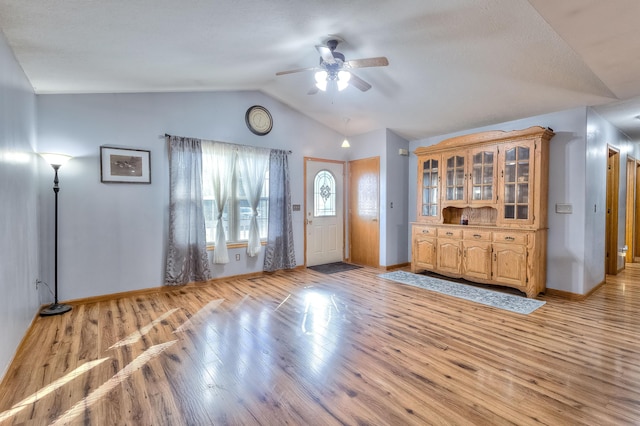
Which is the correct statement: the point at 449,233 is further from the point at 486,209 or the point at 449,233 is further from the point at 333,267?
the point at 333,267

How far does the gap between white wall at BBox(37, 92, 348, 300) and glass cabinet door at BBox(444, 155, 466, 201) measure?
3483mm

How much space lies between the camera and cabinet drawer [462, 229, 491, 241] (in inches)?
173

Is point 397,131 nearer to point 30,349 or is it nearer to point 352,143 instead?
point 352,143

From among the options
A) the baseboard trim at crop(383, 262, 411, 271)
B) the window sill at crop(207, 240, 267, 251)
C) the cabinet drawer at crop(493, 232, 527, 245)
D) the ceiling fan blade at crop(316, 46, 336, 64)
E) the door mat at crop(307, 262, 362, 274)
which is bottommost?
the door mat at crop(307, 262, 362, 274)

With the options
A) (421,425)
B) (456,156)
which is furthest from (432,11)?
(421,425)

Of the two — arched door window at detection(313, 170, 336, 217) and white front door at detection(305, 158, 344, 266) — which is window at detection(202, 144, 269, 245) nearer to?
white front door at detection(305, 158, 344, 266)

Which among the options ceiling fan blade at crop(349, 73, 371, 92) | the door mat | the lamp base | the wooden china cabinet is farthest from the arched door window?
the lamp base

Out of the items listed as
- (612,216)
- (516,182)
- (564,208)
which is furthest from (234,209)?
(612,216)

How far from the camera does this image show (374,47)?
3.33 meters

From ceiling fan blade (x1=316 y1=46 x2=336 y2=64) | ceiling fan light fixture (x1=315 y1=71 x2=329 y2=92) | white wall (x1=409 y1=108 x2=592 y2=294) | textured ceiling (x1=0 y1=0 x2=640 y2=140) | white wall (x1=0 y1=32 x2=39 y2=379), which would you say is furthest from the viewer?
white wall (x1=409 y1=108 x2=592 y2=294)

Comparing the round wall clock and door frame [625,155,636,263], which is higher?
the round wall clock

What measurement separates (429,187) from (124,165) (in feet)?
15.1

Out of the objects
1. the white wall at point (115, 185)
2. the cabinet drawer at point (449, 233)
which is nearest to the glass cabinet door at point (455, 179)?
the cabinet drawer at point (449, 233)

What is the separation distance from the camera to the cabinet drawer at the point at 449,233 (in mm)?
4720
